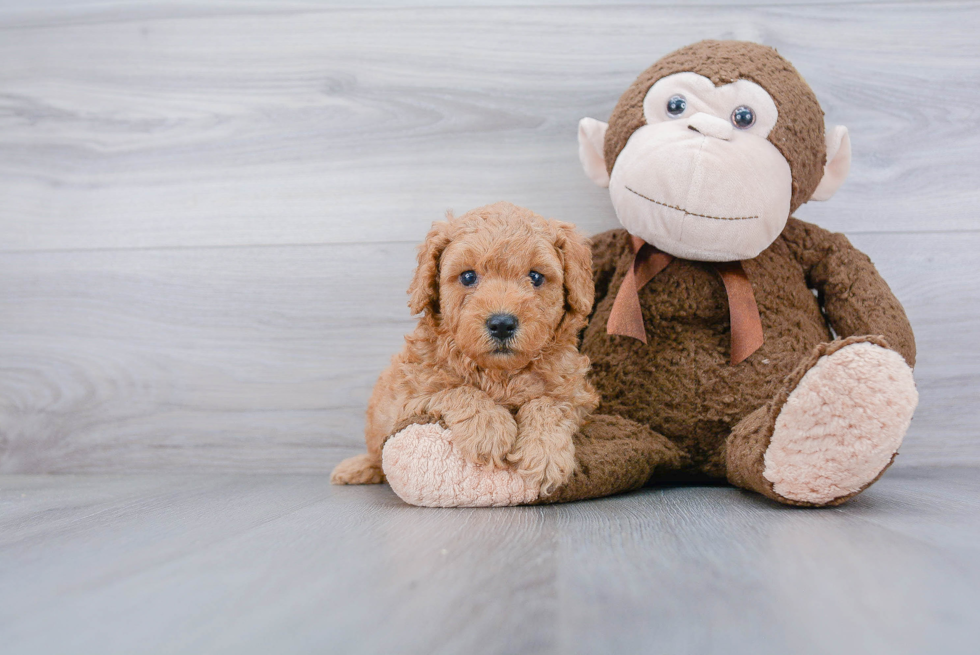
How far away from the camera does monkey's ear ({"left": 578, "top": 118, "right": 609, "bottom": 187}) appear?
3.84ft

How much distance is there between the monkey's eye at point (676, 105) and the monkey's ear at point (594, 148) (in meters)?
0.14

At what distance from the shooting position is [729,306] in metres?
1.07

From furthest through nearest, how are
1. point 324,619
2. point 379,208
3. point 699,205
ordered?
point 379,208, point 699,205, point 324,619

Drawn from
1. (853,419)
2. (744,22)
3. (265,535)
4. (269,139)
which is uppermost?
(744,22)

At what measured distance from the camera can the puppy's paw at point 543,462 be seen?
2.91 feet

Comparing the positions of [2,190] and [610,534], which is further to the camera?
[2,190]

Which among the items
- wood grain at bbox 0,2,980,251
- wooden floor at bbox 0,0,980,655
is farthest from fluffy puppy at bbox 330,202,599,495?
wood grain at bbox 0,2,980,251

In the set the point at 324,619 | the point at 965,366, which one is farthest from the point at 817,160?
the point at 324,619

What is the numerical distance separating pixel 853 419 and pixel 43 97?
166 centimetres

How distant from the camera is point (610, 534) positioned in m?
0.75

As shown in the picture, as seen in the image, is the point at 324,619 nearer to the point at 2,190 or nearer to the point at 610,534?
the point at 610,534

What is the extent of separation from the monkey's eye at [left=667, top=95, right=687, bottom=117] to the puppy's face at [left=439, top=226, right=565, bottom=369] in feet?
0.97

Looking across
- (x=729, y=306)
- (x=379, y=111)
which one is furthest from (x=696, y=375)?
(x=379, y=111)

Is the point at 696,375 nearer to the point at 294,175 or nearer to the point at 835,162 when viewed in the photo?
the point at 835,162
